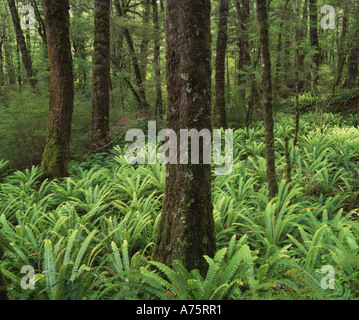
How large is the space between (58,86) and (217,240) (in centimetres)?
412

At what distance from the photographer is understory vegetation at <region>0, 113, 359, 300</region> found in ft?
6.25

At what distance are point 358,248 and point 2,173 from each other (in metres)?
6.71

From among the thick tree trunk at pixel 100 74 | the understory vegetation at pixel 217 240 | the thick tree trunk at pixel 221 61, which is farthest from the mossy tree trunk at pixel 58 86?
the thick tree trunk at pixel 221 61

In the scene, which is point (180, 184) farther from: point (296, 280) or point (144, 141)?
point (144, 141)

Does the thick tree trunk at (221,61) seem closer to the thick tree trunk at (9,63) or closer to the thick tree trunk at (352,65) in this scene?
the thick tree trunk at (352,65)

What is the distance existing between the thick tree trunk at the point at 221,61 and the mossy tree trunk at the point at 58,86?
4106 millimetres

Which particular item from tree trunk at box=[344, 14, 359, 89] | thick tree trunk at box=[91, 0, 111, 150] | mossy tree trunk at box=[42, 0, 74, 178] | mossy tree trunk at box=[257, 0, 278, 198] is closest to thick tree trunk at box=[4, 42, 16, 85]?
thick tree trunk at box=[91, 0, 111, 150]

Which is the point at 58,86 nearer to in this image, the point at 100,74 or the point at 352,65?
the point at 100,74

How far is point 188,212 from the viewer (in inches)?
78.6

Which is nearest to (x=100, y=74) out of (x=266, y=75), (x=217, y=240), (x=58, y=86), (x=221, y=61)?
(x=58, y=86)

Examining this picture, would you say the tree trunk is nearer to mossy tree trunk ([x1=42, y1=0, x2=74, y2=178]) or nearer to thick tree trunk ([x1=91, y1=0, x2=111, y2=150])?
thick tree trunk ([x1=91, y1=0, x2=111, y2=150])

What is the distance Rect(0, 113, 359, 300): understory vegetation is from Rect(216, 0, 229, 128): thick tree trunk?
2.80 metres

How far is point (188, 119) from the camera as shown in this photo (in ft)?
6.23

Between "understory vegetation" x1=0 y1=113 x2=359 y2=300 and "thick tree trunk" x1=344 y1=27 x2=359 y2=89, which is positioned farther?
"thick tree trunk" x1=344 y1=27 x2=359 y2=89
